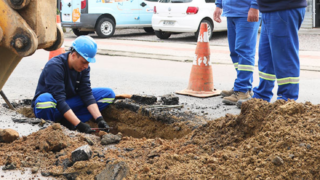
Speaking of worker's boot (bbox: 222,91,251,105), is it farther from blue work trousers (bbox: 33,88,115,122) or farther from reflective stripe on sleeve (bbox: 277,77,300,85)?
blue work trousers (bbox: 33,88,115,122)

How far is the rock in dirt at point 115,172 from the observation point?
285cm

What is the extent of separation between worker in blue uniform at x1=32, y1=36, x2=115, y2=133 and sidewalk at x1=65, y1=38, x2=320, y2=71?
16.9 feet

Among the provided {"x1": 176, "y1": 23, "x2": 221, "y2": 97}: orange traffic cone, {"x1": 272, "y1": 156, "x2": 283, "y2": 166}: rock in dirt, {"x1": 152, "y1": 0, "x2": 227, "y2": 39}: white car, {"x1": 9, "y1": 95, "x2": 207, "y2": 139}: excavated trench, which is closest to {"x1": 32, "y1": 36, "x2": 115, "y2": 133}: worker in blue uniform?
{"x1": 9, "y1": 95, "x2": 207, "y2": 139}: excavated trench

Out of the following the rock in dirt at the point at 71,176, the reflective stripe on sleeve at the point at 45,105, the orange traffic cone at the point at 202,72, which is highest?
the orange traffic cone at the point at 202,72

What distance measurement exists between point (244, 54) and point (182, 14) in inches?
320

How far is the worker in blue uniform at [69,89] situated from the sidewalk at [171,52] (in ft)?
16.9

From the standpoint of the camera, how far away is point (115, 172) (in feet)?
9.38

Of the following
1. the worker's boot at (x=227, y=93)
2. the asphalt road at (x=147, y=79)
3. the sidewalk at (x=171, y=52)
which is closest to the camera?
the asphalt road at (x=147, y=79)

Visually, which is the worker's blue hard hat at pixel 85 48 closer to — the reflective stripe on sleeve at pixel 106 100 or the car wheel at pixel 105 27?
the reflective stripe on sleeve at pixel 106 100

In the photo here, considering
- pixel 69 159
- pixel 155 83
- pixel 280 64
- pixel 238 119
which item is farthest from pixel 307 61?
pixel 69 159

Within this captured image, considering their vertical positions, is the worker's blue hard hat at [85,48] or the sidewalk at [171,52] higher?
the worker's blue hard hat at [85,48]

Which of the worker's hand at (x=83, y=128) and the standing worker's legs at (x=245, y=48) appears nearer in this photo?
the worker's hand at (x=83, y=128)

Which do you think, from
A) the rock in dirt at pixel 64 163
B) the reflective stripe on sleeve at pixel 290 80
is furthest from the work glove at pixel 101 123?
the reflective stripe on sleeve at pixel 290 80

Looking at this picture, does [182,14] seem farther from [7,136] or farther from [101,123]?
[7,136]
